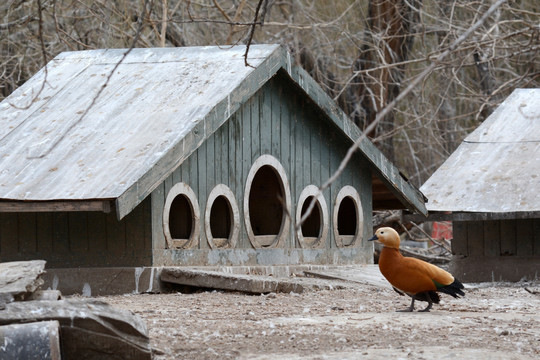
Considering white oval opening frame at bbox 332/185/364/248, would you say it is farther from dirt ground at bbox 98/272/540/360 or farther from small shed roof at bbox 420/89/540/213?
dirt ground at bbox 98/272/540/360

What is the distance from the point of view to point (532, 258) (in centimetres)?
1370

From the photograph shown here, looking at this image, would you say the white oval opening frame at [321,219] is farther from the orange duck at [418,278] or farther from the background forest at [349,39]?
the background forest at [349,39]

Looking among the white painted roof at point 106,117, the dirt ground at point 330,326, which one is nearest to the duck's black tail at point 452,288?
the dirt ground at point 330,326

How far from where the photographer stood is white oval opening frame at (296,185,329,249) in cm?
1240

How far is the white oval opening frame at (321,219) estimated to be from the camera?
1240 cm

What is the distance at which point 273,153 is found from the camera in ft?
39.6

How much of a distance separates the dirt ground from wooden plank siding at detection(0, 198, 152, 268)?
689mm

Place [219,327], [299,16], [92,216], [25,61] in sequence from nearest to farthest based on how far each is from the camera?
1. [219,327]
2. [92,216]
3. [25,61]
4. [299,16]

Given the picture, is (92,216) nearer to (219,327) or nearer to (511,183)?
(219,327)

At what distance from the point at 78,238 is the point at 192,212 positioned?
1239 mm

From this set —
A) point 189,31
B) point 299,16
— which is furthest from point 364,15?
point 189,31

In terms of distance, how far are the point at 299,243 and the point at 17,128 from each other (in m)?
3.72

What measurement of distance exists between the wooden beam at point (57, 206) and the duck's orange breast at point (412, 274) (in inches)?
102

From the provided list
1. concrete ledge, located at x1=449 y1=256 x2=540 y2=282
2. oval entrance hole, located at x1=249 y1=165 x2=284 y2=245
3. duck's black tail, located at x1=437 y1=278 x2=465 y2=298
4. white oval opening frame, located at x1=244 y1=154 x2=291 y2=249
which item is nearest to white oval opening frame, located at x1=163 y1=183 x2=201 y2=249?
white oval opening frame, located at x1=244 y1=154 x2=291 y2=249
